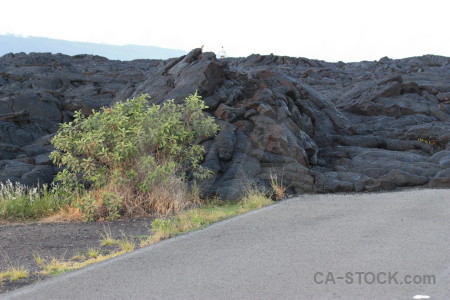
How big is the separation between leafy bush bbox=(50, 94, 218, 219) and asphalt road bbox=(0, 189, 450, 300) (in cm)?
267

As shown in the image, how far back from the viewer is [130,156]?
13.5 meters

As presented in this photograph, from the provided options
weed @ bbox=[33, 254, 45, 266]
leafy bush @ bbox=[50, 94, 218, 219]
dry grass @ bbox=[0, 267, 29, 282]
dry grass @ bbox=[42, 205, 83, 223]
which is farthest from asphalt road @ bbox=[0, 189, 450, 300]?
dry grass @ bbox=[42, 205, 83, 223]

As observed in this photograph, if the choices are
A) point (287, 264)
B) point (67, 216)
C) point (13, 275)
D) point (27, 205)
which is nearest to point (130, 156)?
point (67, 216)

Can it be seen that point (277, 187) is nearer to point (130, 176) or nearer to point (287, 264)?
point (130, 176)

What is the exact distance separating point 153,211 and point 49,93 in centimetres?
2006

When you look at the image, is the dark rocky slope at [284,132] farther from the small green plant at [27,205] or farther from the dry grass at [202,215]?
the small green plant at [27,205]

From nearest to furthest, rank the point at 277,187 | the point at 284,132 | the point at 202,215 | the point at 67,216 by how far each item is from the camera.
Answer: the point at 202,215
the point at 67,216
the point at 277,187
the point at 284,132

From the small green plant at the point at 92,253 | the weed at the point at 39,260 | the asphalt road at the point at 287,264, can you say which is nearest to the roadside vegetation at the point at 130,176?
the asphalt road at the point at 287,264

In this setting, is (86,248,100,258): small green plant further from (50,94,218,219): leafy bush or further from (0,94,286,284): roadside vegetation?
(50,94,218,219): leafy bush

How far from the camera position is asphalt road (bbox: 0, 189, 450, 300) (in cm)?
664

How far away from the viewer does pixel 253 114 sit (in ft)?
56.2

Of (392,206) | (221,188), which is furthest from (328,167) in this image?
(392,206)

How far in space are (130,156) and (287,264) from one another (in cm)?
672

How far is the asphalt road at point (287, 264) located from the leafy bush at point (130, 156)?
2671mm
